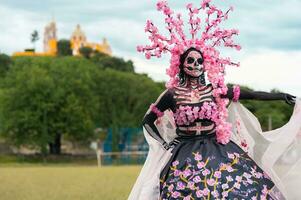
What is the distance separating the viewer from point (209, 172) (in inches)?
220

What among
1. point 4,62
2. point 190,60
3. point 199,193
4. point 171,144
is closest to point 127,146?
point 4,62

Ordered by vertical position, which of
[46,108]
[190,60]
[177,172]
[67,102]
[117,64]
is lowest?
[46,108]

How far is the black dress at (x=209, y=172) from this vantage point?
5.49 meters

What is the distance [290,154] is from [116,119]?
1645 inches

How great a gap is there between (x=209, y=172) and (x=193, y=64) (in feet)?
3.53

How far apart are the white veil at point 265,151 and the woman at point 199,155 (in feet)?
0.48

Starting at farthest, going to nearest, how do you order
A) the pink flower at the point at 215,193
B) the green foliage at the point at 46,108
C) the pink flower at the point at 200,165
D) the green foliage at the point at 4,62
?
1. the green foliage at the point at 4,62
2. the green foliage at the point at 46,108
3. the pink flower at the point at 200,165
4. the pink flower at the point at 215,193

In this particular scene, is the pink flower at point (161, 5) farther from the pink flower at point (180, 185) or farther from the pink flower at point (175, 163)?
the pink flower at point (180, 185)


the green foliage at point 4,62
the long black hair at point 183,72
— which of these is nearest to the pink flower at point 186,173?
the long black hair at point 183,72

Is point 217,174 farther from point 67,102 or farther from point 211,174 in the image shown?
point 67,102

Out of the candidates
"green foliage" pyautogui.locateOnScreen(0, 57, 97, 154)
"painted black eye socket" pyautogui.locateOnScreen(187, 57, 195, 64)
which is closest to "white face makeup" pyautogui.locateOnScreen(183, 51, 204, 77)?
"painted black eye socket" pyautogui.locateOnScreen(187, 57, 195, 64)

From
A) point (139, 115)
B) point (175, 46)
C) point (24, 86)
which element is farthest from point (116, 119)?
point (175, 46)

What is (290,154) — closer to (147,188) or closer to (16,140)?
(147,188)

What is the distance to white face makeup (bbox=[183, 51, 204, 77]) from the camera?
6059mm
